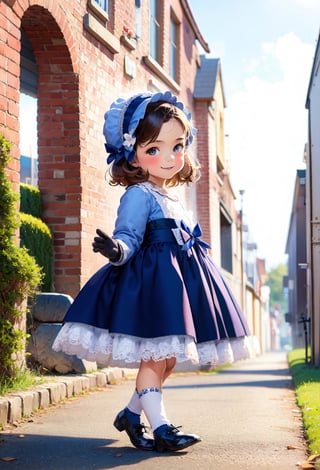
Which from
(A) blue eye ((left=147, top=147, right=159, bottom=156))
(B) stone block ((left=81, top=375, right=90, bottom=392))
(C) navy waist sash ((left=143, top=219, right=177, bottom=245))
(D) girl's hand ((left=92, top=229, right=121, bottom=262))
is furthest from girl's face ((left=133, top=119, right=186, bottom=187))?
(B) stone block ((left=81, top=375, right=90, bottom=392))

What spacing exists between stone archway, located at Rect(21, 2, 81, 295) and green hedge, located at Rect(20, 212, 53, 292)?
13cm

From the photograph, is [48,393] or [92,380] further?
[92,380]

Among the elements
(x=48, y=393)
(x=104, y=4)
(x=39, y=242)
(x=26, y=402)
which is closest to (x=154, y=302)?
(x=26, y=402)

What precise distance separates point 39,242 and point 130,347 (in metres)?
3.73

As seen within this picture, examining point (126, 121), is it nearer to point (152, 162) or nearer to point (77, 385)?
point (152, 162)

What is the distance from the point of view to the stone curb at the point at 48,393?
176 inches

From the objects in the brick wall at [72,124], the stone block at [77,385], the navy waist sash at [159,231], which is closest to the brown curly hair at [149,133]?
the navy waist sash at [159,231]

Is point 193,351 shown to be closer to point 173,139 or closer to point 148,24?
point 173,139

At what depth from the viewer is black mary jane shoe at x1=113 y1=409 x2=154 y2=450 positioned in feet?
12.5

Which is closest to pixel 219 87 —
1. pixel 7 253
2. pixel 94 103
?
pixel 94 103

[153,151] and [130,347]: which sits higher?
[153,151]

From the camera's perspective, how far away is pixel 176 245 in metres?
4.08

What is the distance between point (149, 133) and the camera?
4.23 m

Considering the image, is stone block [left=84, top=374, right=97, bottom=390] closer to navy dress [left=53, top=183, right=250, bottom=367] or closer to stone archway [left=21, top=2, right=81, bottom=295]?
stone archway [left=21, top=2, right=81, bottom=295]
